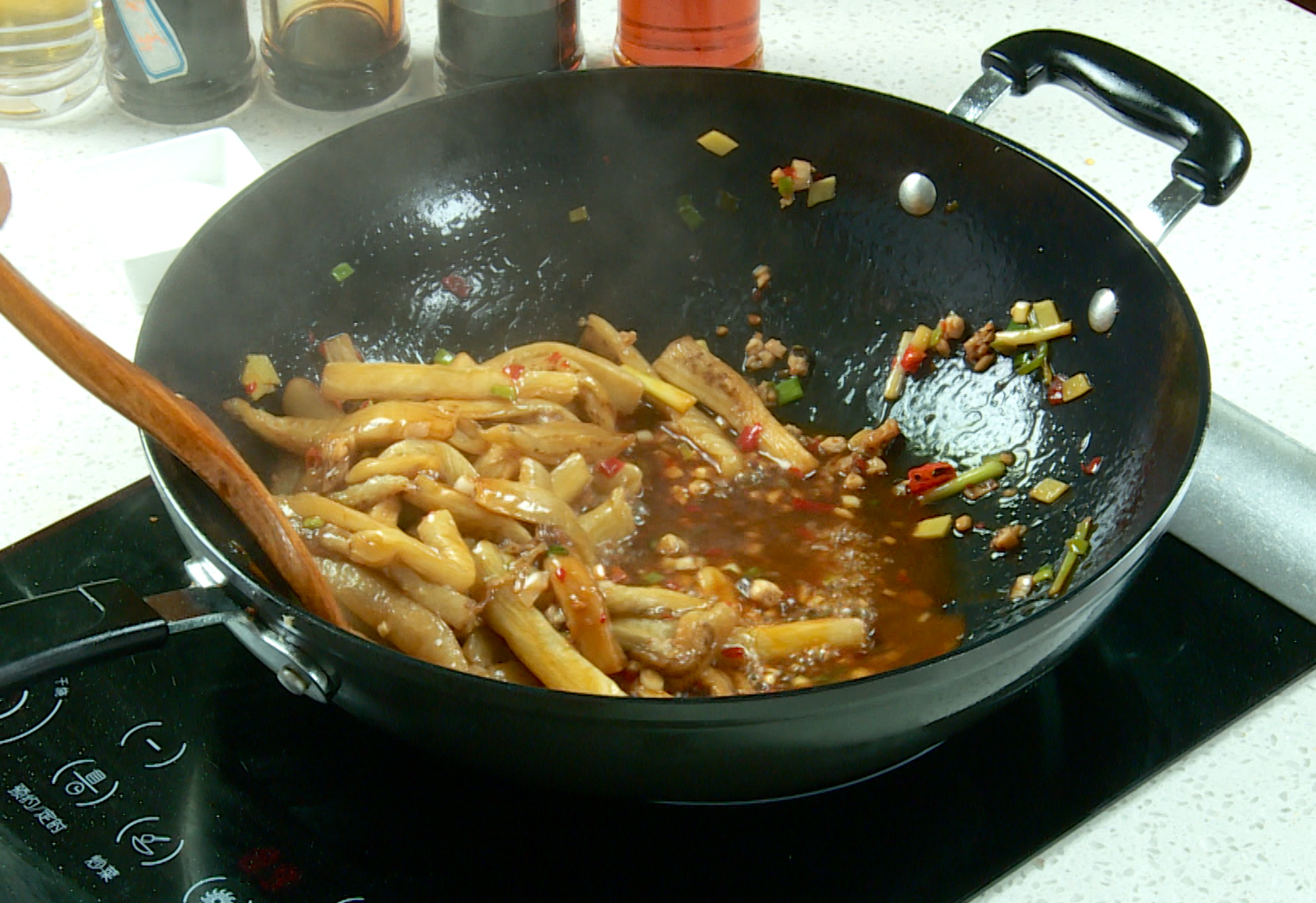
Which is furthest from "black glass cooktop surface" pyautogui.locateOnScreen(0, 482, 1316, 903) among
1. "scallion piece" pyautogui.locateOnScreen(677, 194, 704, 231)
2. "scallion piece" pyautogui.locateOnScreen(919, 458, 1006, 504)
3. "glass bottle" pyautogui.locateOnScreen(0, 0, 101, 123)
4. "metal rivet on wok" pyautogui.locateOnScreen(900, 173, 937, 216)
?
"glass bottle" pyautogui.locateOnScreen(0, 0, 101, 123)

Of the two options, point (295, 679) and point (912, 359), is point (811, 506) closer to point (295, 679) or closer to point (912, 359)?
point (912, 359)

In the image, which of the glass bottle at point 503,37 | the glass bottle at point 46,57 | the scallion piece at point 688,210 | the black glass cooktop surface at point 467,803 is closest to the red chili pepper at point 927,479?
the black glass cooktop surface at point 467,803

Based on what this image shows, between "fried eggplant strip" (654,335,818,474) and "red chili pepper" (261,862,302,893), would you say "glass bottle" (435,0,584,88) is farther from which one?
"red chili pepper" (261,862,302,893)

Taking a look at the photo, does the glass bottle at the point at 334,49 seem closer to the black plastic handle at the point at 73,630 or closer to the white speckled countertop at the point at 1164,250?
the white speckled countertop at the point at 1164,250

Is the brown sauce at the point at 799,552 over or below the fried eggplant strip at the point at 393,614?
below

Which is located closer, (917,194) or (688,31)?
(917,194)

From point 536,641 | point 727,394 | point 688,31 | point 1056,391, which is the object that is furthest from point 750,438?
point 688,31
